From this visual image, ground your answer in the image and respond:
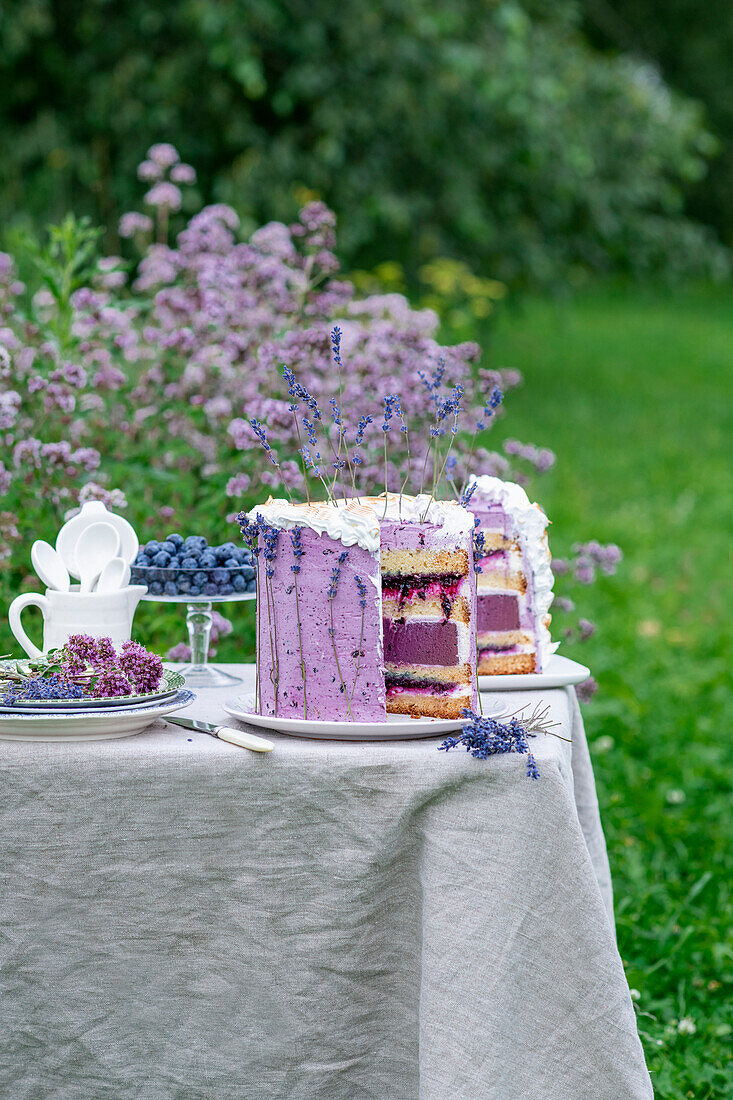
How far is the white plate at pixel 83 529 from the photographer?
6.54 feet

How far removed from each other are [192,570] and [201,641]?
0.57ft

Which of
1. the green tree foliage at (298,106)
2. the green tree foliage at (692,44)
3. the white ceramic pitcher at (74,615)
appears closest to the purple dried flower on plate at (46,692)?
the white ceramic pitcher at (74,615)

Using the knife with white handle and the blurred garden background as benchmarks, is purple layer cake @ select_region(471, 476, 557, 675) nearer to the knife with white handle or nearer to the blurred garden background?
the knife with white handle

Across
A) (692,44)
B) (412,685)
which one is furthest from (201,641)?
(692,44)

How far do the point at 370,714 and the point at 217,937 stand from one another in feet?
1.21

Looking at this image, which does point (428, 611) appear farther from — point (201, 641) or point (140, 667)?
point (201, 641)

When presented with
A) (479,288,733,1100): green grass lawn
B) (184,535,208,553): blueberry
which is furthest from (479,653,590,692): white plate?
(479,288,733,1100): green grass lawn

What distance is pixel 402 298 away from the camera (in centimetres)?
401

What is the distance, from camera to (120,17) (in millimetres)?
7527

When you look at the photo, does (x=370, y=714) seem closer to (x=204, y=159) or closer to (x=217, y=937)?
(x=217, y=937)

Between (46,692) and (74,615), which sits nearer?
(46,692)

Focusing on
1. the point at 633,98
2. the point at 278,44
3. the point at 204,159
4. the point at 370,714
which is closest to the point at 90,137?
the point at 204,159

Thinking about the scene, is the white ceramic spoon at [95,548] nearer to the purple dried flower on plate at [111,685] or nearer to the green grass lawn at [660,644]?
the purple dried flower on plate at [111,685]

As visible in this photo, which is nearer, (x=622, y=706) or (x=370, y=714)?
(x=370, y=714)
